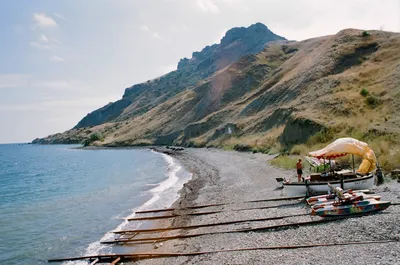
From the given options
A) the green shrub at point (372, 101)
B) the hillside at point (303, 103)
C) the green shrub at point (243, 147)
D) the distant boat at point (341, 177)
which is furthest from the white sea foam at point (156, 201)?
the green shrub at point (372, 101)

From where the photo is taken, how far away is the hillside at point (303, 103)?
40.8m

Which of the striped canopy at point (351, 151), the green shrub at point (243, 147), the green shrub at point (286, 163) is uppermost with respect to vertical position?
the striped canopy at point (351, 151)

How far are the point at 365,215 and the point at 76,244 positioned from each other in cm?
1631

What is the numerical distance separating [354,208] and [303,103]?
151 ft

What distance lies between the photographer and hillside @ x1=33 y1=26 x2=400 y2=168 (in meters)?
40.8

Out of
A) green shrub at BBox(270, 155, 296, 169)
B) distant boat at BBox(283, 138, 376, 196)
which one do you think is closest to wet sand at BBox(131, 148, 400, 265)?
distant boat at BBox(283, 138, 376, 196)

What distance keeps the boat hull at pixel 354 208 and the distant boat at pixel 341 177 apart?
4436 mm

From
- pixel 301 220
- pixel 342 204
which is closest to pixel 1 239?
pixel 301 220

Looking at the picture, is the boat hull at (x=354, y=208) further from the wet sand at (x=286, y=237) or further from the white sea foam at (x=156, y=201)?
the white sea foam at (x=156, y=201)

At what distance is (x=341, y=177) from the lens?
835 inches

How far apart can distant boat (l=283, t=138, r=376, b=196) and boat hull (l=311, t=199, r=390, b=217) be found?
4.44 meters

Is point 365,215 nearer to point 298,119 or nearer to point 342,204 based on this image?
point 342,204

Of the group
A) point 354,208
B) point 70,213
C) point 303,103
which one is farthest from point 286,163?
point 303,103

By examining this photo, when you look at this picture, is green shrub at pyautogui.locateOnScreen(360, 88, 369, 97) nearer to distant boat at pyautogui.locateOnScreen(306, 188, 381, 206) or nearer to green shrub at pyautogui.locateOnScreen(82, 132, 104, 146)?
distant boat at pyautogui.locateOnScreen(306, 188, 381, 206)
